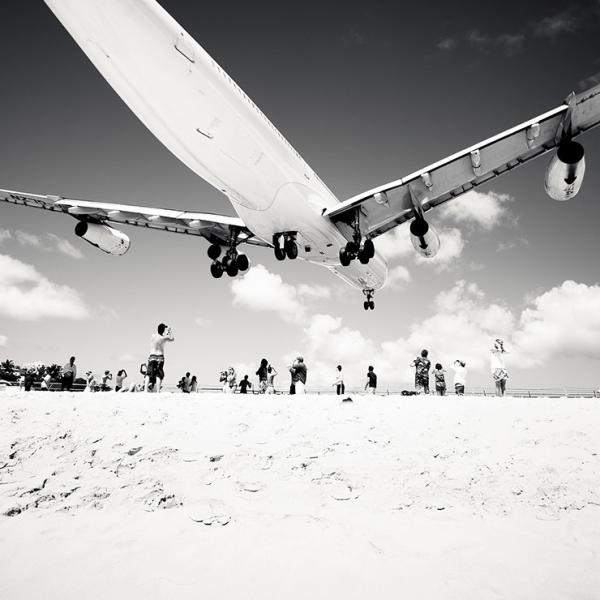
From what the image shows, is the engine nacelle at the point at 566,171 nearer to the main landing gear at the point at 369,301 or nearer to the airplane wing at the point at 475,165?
the airplane wing at the point at 475,165

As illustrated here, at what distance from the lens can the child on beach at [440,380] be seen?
48.4ft

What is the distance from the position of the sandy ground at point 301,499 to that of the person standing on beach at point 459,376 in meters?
4.50

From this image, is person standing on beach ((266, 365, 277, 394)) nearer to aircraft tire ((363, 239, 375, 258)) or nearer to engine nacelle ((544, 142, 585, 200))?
aircraft tire ((363, 239, 375, 258))

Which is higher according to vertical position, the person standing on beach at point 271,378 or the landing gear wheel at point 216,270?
the landing gear wheel at point 216,270

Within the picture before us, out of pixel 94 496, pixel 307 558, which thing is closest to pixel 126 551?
pixel 94 496

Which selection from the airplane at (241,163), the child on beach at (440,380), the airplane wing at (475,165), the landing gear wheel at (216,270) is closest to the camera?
the airplane at (241,163)

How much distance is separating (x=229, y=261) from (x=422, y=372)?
861 centimetres

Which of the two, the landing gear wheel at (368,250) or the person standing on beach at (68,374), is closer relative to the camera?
the person standing on beach at (68,374)

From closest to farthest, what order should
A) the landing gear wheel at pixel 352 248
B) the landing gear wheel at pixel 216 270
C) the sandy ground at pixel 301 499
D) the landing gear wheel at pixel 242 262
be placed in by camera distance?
the sandy ground at pixel 301 499 < the landing gear wheel at pixel 352 248 < the landing gear wheel at pixel 216 270 < the landing gear wheel at pixel 242 262

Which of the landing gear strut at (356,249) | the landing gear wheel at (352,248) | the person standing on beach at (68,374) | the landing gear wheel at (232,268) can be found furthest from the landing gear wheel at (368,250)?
the person standing on beach at (68,374)

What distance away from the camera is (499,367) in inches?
547

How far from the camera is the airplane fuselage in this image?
855 centimetres

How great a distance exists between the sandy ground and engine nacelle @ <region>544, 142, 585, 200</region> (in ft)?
20.0

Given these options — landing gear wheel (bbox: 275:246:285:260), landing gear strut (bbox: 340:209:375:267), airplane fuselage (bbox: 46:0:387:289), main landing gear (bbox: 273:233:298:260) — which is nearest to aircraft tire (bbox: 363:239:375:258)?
landing gear strut (bbox: 340:209:375:267)
